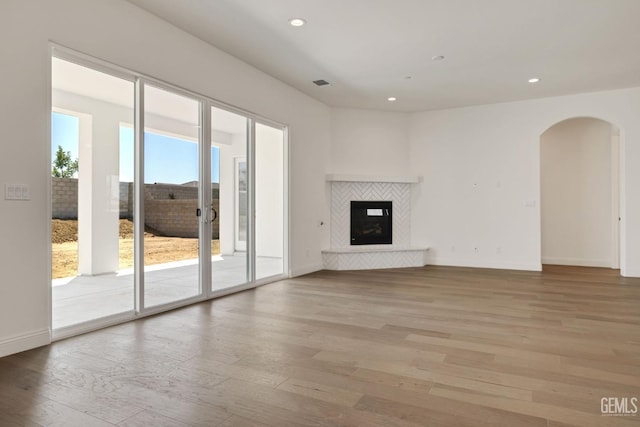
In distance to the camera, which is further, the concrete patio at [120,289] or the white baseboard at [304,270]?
the white baseboard at [304,270]

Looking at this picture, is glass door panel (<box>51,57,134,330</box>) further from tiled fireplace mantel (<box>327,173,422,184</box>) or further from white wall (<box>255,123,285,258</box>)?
tiled fireplace mantel (<box>327,173,422,184</box>)

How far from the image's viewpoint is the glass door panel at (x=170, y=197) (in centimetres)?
394

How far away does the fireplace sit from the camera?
7.41 m

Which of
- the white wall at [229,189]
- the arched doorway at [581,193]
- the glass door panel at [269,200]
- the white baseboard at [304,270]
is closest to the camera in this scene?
the white wall at [229,189]

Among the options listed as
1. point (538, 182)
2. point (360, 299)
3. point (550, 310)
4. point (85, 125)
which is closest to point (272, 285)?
point (360, 299)

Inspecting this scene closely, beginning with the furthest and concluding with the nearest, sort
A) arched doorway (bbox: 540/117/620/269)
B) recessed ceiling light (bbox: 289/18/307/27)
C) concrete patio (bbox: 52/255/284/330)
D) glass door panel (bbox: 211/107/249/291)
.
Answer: arched doorway (bbox: 540/117/620/269), glass door panel (bbox: 211/107/249/291), recessed ceiling light (bbox: 289/18/307/27), concrete patio (bbox: 52/255/284/330)

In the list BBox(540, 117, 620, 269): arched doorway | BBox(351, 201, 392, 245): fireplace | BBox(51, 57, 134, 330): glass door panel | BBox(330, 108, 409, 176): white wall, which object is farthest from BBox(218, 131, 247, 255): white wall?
BBox(540, 117, 620, 269): arched doorway

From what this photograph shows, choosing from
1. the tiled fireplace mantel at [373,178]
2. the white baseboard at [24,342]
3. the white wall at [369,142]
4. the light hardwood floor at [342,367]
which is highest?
the white wall at [369,142]

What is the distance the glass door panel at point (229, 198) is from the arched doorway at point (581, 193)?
19.5ft

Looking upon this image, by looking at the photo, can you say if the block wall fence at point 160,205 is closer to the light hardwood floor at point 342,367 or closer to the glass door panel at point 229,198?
the glass door panel at point 229,198

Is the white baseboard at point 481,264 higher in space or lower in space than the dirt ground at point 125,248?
lower

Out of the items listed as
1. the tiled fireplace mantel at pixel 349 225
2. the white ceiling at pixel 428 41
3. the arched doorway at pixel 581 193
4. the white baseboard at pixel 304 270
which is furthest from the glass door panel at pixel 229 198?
the arched doorway at pixel 581 193

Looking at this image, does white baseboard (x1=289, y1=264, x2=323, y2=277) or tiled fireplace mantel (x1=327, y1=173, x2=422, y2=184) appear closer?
white baseboard (x1=289, y1=264, x2=323, y2=277)

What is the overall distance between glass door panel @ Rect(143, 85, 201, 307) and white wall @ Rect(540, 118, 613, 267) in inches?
263
